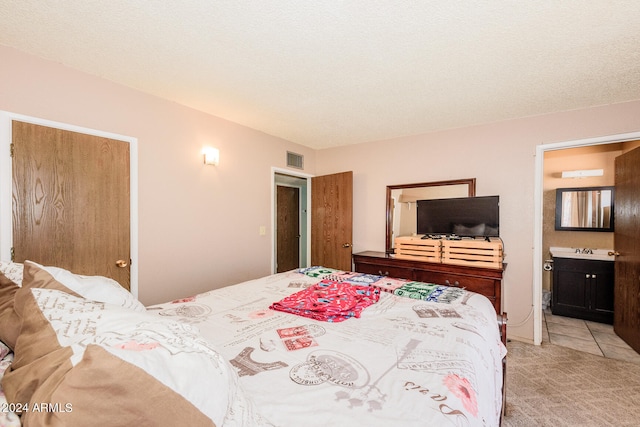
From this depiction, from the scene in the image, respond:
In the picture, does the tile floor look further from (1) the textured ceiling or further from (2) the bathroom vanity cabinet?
(1) the textured ceiling

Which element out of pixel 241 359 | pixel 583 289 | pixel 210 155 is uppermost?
pixel 210 155

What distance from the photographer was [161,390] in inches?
21.1

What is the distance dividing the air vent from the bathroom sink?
3.79m

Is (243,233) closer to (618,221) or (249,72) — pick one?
(249,72)

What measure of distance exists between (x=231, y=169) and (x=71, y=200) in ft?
4.95

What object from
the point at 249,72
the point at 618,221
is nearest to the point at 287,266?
the point at 249,72

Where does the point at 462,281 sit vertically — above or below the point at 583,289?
above

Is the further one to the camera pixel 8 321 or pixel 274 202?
pixel 274 202

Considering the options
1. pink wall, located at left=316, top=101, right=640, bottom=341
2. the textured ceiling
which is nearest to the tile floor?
pink wall, located at left=316, top=101, right=640, bottom=341

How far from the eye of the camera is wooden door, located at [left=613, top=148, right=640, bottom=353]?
107 inches

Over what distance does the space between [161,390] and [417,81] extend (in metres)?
2.54

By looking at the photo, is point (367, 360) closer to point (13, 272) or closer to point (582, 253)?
point (13, 272)

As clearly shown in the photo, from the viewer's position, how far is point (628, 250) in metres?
2.85

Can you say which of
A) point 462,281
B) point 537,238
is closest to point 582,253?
point 537,238
